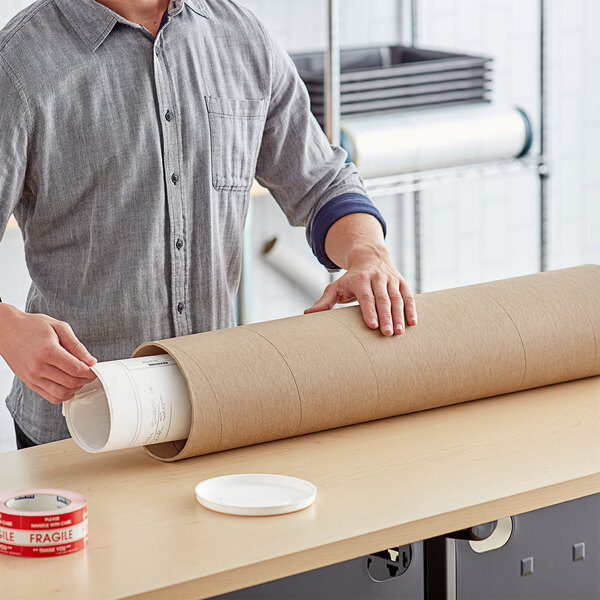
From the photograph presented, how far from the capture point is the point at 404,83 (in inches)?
105

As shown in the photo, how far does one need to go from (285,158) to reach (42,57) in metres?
0.46

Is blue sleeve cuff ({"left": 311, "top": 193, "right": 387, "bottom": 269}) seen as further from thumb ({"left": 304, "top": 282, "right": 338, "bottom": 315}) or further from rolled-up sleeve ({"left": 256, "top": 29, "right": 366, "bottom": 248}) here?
thumb ({"left": 304, "top": 282, "right": 338, "bottom": 315})

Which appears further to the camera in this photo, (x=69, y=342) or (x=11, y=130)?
(x=11, y=130)

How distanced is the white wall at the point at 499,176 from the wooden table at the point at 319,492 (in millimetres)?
1764

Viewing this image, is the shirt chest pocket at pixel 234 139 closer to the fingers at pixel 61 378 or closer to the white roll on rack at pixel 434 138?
the fingers at pixel 61 378

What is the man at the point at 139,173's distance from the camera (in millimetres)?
1443

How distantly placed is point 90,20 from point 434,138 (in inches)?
A: 53.5

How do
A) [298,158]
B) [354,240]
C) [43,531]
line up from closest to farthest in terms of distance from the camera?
[43,531], [354,240], [298,158]

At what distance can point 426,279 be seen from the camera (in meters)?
3.37

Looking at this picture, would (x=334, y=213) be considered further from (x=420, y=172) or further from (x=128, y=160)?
(x=420, y=172)

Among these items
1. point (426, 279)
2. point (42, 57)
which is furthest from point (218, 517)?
point (426, 279)

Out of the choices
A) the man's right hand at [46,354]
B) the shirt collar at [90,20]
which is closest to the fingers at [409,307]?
the man's right hand at [46,354]

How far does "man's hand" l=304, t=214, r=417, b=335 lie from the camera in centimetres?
141

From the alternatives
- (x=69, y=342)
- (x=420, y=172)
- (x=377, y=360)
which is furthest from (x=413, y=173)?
(x=69, y=342)
